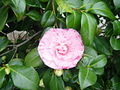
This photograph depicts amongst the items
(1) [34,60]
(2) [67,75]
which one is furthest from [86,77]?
(1) [34,60]

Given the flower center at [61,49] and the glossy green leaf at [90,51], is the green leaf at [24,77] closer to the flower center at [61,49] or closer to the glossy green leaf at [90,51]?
the flower center at [61,49]

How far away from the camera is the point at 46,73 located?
0.95m

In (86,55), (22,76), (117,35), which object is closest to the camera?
(22,76)

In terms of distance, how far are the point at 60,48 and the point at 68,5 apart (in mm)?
138

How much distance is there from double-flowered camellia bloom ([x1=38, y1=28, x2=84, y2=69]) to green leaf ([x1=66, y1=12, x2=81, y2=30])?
0.02m

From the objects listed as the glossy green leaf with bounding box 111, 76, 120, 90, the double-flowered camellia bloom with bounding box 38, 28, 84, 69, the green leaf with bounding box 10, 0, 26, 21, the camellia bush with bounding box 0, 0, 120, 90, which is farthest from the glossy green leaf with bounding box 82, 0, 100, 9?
the glossy green leaf with bounding box 111, 76, 120, 90

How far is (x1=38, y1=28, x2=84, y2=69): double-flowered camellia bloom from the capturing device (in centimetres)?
88

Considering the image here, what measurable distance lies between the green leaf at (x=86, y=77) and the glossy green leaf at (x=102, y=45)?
158 millimetres

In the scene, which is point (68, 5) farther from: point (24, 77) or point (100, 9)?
point (24, 77)

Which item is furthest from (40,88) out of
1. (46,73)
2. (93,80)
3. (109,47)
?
(109,47)

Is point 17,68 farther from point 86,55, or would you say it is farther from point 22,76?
point 86,55

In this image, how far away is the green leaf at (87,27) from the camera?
878 mm

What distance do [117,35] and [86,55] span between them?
186 mm

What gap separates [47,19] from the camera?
3.03 feet
